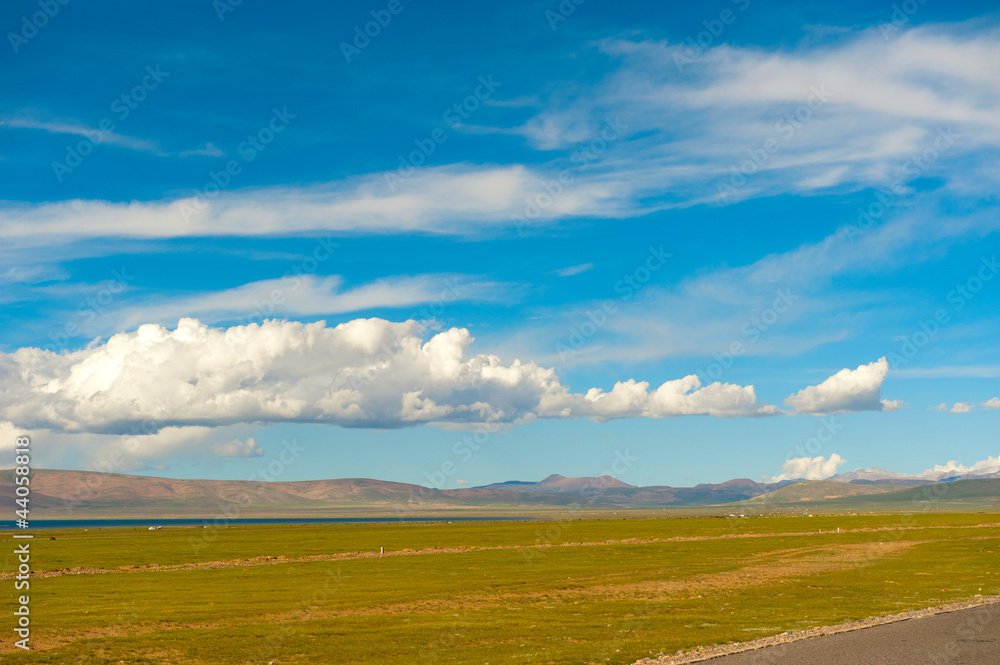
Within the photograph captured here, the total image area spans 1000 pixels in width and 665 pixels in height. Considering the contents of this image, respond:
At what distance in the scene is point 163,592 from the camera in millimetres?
46125

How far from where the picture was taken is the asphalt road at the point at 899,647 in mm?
19922

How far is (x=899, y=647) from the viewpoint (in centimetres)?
2152

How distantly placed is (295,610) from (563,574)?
74.2ft

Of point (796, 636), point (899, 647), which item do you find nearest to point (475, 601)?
point (796, 636)

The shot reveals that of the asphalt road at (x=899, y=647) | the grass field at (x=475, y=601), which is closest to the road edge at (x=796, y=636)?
the asphalt road at (x=899, y=647)

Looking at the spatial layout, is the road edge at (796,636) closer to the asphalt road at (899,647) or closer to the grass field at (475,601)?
the asphalt road at (899,647)

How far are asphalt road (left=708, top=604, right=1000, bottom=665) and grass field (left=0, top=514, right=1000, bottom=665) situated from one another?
9.80 ft

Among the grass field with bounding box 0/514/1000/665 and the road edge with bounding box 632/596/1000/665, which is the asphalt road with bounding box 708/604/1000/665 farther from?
the grass field with bounding box 0/514/1000/665

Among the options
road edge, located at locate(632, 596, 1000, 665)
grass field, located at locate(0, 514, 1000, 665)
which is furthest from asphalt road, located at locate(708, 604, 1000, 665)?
grass field, located at locate(0, 514, 1000, 665)

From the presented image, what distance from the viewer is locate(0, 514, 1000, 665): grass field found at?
25.8 metres

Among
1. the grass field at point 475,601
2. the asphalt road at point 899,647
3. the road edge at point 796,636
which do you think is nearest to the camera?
the asphalt road at point 899,647

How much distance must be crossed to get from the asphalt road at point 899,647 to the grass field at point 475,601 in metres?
2.99

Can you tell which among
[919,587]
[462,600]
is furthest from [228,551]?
[919,587]

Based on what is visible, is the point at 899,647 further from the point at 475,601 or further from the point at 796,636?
the point at 475,601
